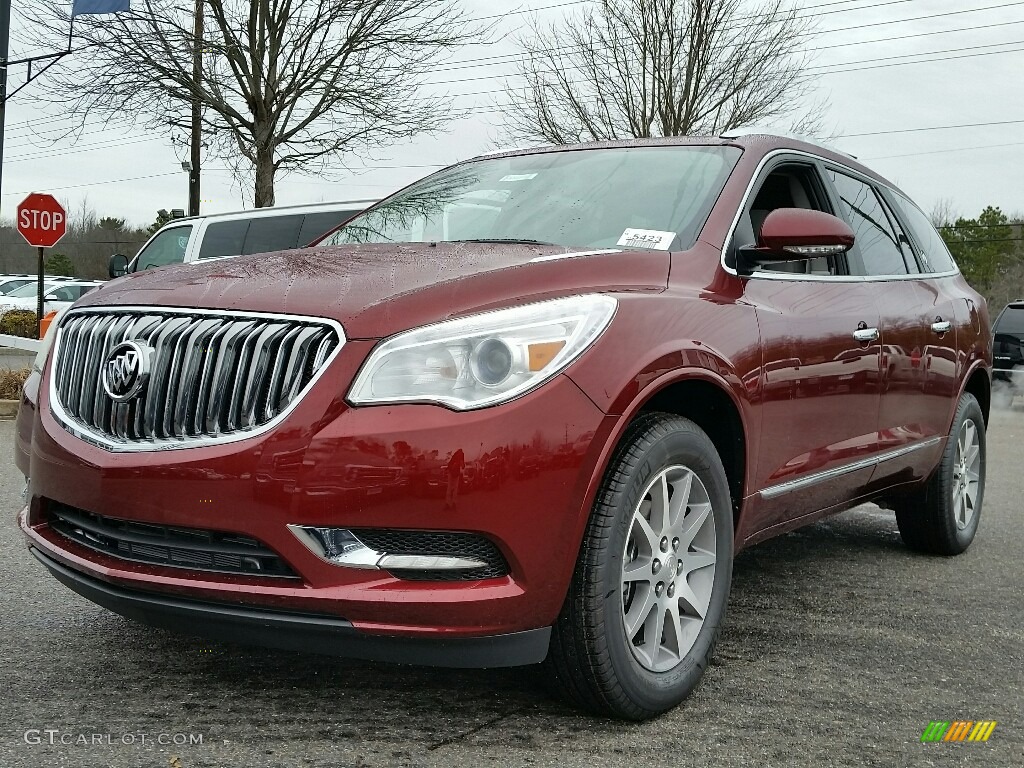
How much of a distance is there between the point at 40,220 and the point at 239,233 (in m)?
4.49

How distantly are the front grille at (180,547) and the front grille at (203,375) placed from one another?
8.2 inches

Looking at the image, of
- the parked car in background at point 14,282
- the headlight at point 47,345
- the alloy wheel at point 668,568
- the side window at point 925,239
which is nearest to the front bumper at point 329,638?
the alloy wheel at point 668,568

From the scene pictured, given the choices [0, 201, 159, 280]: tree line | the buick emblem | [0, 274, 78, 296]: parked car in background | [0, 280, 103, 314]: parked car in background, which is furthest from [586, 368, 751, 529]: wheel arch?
[0, 201, 159, 280]: tree line

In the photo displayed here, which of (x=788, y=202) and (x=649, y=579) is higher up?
(x=788, y=202)

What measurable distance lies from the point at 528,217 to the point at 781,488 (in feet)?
4.10

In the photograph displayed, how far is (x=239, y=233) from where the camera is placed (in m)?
13.9

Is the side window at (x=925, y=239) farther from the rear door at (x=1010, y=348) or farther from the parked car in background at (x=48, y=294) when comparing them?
the parked car in background at (x=48, y=294)

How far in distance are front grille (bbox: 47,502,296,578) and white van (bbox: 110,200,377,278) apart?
9814 millimetres

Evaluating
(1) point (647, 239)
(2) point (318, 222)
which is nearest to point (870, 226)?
(1) point (647, 239)

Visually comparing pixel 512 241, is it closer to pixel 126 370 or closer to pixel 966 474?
pixel 126 370

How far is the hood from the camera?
2.65 meters

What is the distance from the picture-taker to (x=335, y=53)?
837 inches

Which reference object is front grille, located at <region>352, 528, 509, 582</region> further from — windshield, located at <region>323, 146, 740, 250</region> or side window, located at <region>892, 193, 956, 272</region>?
side window, located at <region>892, 193, 956, 272</region>

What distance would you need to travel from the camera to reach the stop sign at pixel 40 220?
1627 cm
